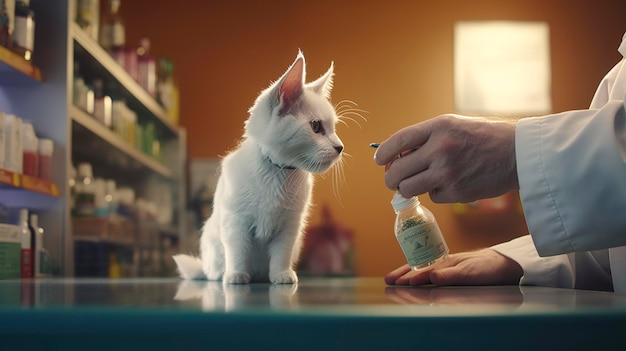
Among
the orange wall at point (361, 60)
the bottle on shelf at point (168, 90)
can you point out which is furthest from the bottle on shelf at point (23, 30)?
the orange wall at point (361, 60)

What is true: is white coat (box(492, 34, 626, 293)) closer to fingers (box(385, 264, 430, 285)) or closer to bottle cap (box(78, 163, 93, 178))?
fingers (box(385, 264, 430, 285))

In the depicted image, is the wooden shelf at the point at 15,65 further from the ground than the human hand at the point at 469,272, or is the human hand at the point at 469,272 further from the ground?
the wooden shelf at the point at 15,65

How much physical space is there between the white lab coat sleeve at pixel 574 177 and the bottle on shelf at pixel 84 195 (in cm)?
233

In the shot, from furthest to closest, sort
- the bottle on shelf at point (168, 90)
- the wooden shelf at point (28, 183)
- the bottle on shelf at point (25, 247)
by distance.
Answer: the bottle on shelf at point (168, 90)
the bottle on shelf at point (25, 247)
the wooden shelf at point (28, 183)

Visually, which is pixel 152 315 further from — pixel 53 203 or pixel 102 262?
pixel 102 262

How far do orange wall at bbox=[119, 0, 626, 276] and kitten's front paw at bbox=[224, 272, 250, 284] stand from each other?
3.08 metres

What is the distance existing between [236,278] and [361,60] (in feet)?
11.5

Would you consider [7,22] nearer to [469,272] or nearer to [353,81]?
[469,272]

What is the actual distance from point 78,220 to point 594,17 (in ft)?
13.3

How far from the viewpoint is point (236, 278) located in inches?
45.7

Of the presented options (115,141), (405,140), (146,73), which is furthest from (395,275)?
(146,73)

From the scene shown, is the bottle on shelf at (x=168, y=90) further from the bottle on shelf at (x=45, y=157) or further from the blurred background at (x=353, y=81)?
the bottle on shelf at (x=45, y=157)

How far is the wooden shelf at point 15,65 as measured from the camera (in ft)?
6.12

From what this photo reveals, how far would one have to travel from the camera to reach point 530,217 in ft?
2.51
